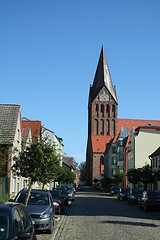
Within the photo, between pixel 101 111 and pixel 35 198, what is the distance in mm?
98010

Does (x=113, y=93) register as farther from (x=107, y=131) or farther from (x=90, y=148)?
(x=90, y=148)

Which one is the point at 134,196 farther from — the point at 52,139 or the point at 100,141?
the point at 100,141

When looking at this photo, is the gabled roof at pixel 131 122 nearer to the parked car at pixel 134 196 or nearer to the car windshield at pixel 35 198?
the parked car at pixel 134 196

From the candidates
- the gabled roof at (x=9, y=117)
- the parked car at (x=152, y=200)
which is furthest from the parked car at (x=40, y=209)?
the gabled roof at (x=9, y=117)

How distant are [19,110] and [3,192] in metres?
7.87

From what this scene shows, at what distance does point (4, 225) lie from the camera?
6.71m

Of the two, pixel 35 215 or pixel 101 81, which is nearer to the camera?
pixel 35 215

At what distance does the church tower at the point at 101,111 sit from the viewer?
110625mm

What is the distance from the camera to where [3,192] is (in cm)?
2841

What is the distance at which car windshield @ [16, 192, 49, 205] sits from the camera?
634 inches

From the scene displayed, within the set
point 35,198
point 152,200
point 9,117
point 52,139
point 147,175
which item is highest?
point 52,139

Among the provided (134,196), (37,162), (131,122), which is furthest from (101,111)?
(37,162)

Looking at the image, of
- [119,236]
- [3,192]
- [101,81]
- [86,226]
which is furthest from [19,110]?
[101,81]

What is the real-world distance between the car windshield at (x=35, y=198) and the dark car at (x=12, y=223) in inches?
332
